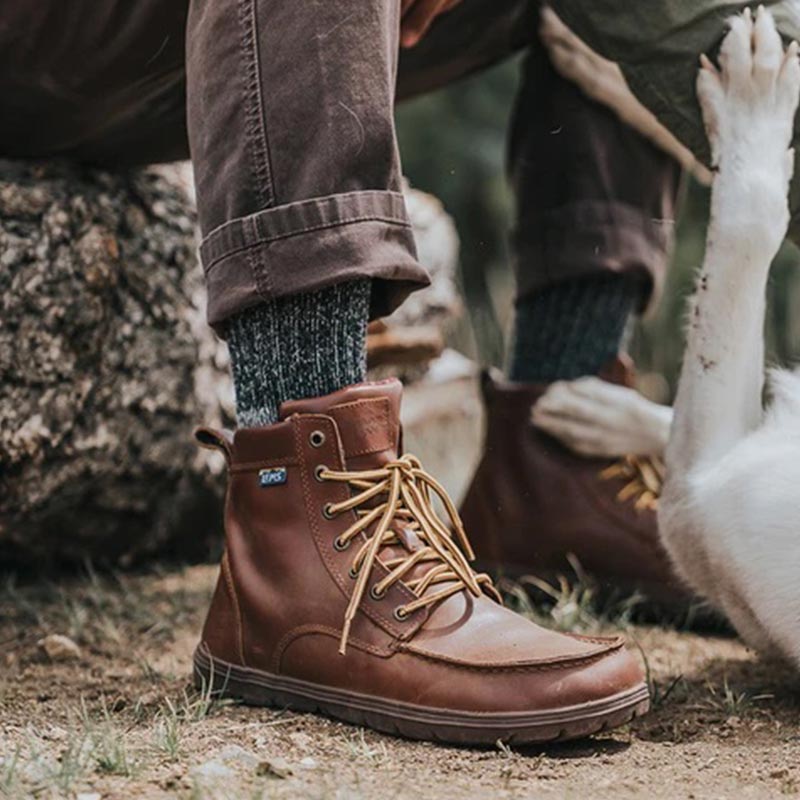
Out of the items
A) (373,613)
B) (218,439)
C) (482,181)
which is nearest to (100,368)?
(218,439)

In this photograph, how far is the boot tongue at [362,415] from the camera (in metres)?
1.37

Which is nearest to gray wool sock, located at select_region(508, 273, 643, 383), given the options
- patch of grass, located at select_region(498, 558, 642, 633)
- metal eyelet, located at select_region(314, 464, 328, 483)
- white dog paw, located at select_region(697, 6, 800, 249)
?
patch of grass, located at select_region(498, 558, 642, 633)

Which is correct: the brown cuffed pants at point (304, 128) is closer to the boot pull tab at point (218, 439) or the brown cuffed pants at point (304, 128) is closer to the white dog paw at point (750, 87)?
the boot pull tab at point (218, 439)

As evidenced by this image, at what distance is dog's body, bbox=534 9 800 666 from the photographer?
65.1 inches

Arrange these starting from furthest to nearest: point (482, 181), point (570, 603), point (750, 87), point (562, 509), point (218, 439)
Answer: point (482, 181)
point (562, 509)
point (570, 603)
point (750, 87)
point (218, 439)

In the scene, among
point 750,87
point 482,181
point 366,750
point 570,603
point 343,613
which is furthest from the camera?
point 482,181

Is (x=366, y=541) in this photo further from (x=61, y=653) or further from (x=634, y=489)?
(x=634, y=489)

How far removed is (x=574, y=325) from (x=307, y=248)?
3.30 feet

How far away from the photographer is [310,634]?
4.53 ft

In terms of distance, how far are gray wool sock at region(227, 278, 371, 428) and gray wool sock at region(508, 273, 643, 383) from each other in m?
0.89

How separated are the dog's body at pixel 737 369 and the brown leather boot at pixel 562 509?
0.31 m

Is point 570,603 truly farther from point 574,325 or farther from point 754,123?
point 754,123

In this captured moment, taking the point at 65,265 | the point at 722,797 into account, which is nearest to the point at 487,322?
the point at 65,265

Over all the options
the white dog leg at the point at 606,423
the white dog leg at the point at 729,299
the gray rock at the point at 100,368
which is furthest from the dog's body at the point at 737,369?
the gray rock at the point at 100,368
